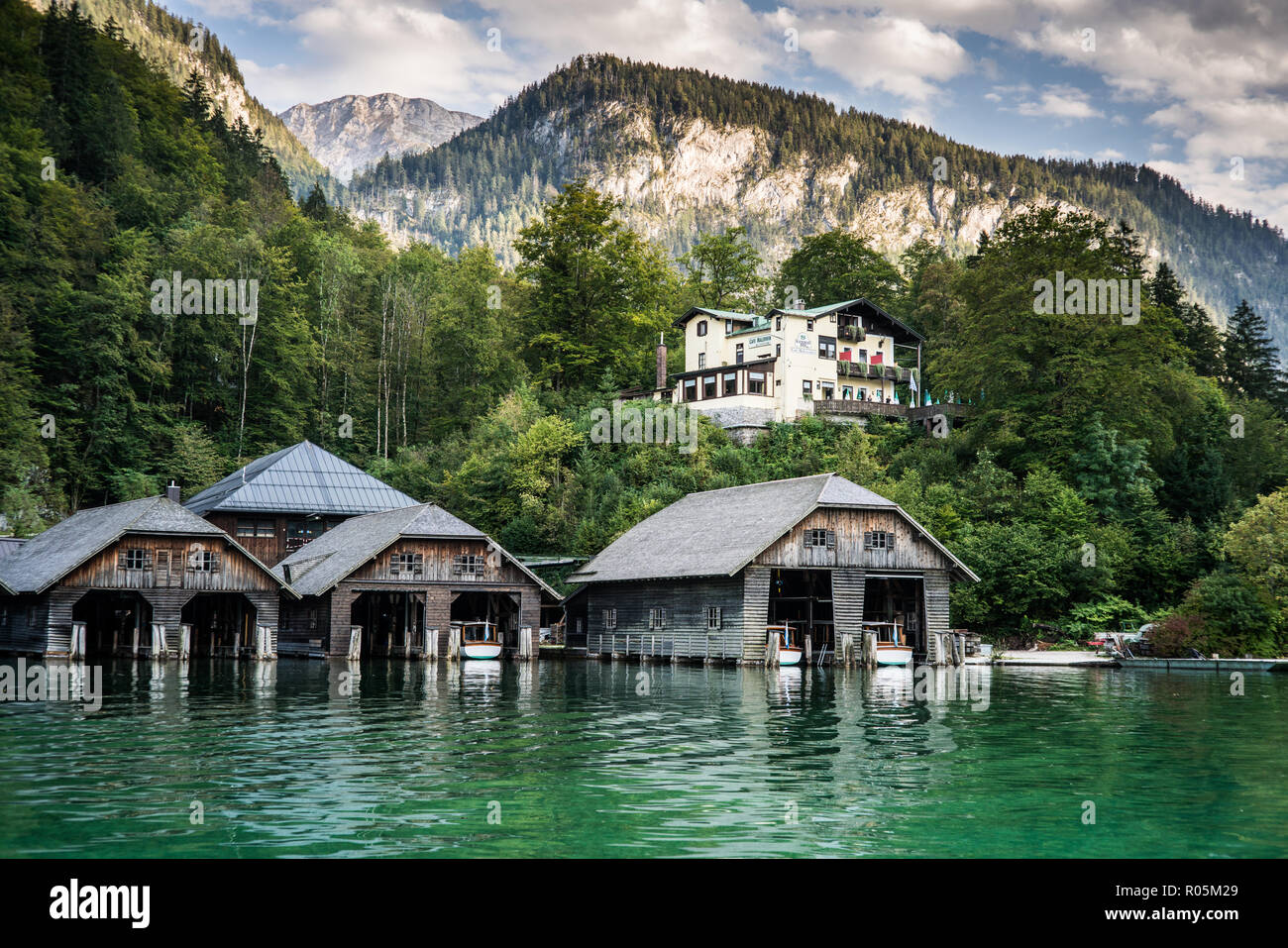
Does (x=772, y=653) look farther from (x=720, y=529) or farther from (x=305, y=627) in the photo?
(x=305, y=627)

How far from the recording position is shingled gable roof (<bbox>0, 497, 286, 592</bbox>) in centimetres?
4584

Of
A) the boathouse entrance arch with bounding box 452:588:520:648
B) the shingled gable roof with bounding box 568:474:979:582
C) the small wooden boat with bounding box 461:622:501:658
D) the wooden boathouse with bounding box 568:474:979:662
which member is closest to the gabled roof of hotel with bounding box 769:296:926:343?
the shingled gable roof with bounding box 568:474:979:582

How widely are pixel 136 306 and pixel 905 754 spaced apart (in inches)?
2651

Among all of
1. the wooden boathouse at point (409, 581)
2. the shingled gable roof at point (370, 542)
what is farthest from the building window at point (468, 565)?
the shingled gable roof at point (370, 542)

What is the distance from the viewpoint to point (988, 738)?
2566 cm

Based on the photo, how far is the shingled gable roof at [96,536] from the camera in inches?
1805

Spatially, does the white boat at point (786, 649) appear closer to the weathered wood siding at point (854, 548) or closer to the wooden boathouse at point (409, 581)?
the weathered wood siding at point (854, 548)

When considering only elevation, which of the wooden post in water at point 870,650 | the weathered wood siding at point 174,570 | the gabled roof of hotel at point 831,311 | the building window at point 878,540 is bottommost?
the wooden post in water at point 870,650

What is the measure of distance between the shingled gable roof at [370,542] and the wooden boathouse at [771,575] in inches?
187

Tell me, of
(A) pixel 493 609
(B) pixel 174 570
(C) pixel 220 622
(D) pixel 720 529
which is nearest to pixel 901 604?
(D) pixel 720 529

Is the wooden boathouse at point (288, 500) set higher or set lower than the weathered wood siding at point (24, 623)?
higher

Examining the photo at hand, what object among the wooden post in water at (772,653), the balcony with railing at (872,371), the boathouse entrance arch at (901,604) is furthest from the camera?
the balcony with railing at (872,371)

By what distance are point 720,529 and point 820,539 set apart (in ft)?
A: 18.3
